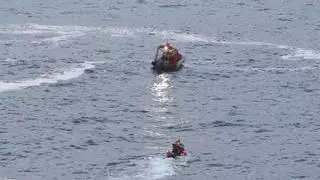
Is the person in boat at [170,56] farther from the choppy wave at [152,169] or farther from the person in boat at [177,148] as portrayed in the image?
the choppy wave at [152,169]

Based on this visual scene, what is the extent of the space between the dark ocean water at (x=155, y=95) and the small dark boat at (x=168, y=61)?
1.66 m

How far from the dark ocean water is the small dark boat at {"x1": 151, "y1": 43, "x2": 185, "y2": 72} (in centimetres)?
166

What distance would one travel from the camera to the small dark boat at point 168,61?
119562mm

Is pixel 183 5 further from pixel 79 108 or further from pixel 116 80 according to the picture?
pixel 79 108

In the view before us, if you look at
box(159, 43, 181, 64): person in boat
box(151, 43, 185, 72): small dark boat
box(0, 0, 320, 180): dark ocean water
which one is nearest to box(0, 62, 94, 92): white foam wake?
box(0, 0, 320, 180): dark ocean water

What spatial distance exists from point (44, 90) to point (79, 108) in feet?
28.2

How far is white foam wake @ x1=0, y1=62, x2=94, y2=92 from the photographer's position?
108375mm

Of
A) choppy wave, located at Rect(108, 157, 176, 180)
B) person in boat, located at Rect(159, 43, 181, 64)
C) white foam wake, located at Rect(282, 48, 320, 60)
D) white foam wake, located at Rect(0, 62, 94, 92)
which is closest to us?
choppy wave, located at Rect(108, 157, 176, 180)

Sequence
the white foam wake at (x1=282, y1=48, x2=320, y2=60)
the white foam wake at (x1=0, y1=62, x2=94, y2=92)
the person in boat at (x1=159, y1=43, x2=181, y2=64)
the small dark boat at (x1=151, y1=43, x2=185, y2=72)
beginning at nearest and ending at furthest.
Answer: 1. the white foam wake at (x1=0, y1=62, x2=94, y2=92)
2. the small dark boat at (x1=151, y1=43, x2=185, y2=72)
3. the person in boat at (x1=159, y1=43, x2=181, y2=64)
4. the white foam wake at (x1=282, y1=48, x2=320, y2=60)

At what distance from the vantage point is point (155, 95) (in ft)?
352

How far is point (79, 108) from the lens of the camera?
328 feet

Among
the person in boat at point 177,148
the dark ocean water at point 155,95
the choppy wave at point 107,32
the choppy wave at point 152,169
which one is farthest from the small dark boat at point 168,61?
the choppy wave at point 152,169

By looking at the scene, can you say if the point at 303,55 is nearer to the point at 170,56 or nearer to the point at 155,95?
the point at 170,56

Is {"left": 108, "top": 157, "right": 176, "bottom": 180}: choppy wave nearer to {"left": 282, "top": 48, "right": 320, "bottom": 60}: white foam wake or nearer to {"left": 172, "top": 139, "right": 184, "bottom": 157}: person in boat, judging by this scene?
{"left": 172, "top": 139, "right": 184, "bottom": 157}: person in boat
